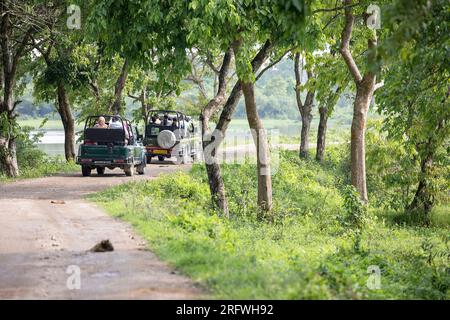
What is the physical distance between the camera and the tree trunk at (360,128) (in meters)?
22.3

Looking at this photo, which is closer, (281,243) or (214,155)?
(281,243)

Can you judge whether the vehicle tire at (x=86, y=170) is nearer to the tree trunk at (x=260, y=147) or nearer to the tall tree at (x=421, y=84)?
the tree trunk at (x=260, y=147)

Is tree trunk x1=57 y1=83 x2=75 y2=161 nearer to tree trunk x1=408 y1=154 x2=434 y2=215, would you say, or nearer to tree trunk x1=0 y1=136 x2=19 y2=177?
tree trunk x1=0 y1=136 x2=19 y2=177

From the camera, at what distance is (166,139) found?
121ft

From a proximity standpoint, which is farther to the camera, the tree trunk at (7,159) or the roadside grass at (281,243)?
the tree trunk at (7,159)

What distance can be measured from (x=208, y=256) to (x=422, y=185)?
16215 mm

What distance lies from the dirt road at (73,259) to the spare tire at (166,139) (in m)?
17.7

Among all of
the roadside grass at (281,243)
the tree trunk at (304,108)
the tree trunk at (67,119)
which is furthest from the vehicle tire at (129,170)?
the tree trunk at (304,108)

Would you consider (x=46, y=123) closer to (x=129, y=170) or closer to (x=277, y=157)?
(x=277, y=157)

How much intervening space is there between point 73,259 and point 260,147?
10.4 metres

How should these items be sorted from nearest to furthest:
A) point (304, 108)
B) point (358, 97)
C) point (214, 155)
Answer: point (214, 155)
point (358, 97)
point (304, 108)

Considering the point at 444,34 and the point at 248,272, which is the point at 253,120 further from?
the point at 248,272

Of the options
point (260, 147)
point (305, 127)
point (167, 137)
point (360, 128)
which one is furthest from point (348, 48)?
point (305, 127)

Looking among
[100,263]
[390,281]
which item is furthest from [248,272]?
[390,281]
